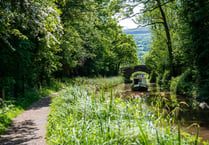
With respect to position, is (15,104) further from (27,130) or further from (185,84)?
(185,84)

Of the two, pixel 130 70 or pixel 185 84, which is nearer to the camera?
pixel 185 84

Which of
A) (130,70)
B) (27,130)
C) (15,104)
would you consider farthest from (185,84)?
(130,70)

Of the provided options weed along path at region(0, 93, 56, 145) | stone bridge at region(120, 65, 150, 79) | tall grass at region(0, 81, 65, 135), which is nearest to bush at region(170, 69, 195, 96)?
tall grass at region(0, 81, 65, 135)

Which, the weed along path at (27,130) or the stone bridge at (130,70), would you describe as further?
the stone bridge at (130,70)

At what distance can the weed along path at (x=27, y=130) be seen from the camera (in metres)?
5.13

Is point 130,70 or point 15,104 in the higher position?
point 130,70

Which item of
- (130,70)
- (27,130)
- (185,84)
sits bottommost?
(27,130)

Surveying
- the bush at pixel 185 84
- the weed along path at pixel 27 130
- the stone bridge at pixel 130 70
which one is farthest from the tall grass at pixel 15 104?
the stone bridge at pixel 130 70

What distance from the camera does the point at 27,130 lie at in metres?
6.08

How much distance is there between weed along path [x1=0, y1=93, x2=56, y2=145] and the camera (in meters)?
5.13

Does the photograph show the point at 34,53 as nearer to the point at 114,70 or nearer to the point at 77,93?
the point at 77,93

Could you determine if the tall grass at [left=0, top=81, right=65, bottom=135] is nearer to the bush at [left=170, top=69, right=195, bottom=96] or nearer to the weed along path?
the weed along path

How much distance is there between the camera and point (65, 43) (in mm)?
15688

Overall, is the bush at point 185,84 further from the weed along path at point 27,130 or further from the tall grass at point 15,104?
the weed along path at point 27,130
